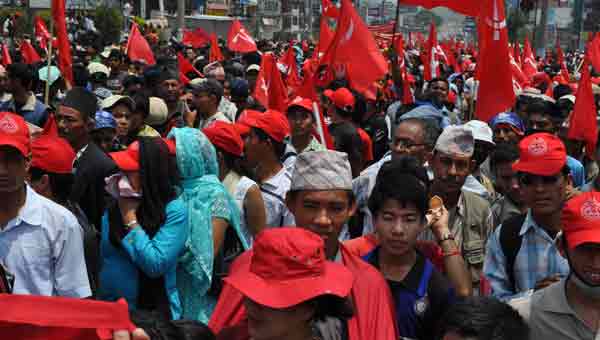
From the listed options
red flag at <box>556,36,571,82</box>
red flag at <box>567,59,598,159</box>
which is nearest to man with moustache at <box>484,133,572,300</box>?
red flag at <box>567,59,598,159</box>

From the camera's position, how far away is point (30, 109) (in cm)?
747

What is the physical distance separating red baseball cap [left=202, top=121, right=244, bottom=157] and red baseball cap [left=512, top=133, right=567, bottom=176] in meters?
1.65

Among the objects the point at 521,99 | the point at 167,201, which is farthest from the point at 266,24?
the point at 167,201

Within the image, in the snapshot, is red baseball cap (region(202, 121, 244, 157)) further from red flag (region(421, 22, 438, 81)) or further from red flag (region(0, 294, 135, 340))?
red flag (region(421, 22, 438, 81))

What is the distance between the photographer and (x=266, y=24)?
6862cm

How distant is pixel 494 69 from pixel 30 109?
401 centimetres

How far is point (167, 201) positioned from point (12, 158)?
78 centimetres

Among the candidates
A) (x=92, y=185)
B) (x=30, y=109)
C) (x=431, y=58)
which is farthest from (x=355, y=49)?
(x=431, y=58)

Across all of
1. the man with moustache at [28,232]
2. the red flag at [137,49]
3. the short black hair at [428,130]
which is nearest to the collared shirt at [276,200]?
the short black hair at [428,130]

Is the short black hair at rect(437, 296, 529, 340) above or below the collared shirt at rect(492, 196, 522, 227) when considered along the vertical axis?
above

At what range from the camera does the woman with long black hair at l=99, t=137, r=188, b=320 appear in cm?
367

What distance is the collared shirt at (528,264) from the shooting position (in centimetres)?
347

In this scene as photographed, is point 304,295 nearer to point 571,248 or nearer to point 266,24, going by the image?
point 571,248

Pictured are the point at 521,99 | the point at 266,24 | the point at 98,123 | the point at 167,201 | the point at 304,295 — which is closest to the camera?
the point at 304,295
